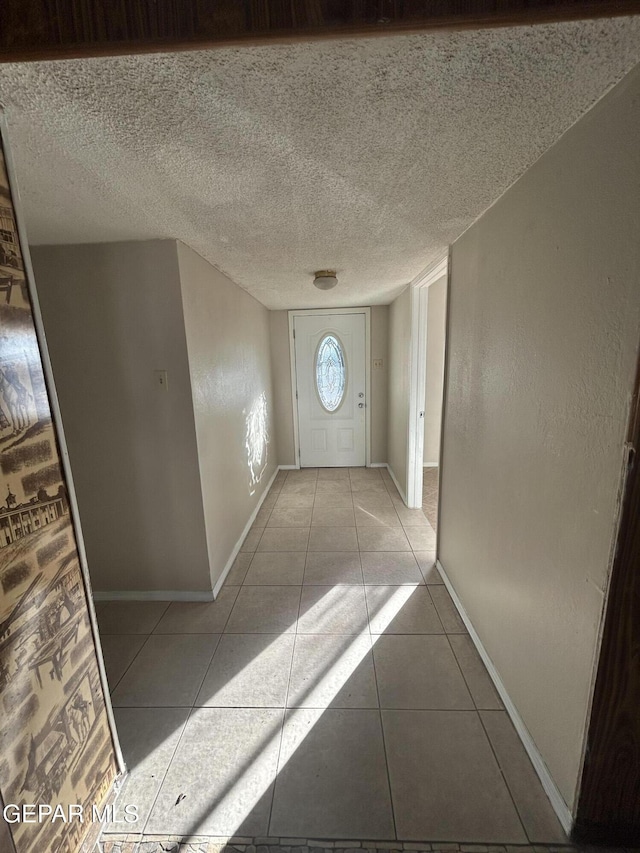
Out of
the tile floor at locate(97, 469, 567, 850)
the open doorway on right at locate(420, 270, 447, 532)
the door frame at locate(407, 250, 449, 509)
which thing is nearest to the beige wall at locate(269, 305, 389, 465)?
the open doorway on right at locate(420, 270, 447, 532)

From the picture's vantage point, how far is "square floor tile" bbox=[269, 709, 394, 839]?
1065mm

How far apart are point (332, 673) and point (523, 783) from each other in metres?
0.77

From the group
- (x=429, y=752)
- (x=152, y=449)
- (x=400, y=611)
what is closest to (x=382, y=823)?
(x=429, y=752)

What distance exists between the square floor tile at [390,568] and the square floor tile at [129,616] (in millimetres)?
1310

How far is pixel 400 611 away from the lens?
77.2 inches

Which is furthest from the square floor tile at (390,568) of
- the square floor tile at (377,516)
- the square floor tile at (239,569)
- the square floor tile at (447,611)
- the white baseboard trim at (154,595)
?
the white baseboard trim at (154,595)

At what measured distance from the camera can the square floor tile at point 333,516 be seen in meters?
3.02

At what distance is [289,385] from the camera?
4.44 meters

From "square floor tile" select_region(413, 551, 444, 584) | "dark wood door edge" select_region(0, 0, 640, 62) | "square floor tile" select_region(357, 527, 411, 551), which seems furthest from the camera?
"square floor tile" select_region(357, 527, 411, 551)

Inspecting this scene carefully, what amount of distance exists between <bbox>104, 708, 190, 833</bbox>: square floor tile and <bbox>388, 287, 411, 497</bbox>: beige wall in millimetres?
2561

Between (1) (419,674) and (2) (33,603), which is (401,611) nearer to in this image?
(1) (419,674)

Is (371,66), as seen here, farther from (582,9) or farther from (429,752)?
(429,752)

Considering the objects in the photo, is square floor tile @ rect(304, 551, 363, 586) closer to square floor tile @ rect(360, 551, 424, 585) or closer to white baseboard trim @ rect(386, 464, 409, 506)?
square floor tile @ rect(360, 551, 424, 585)

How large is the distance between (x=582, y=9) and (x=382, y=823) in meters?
2.10
